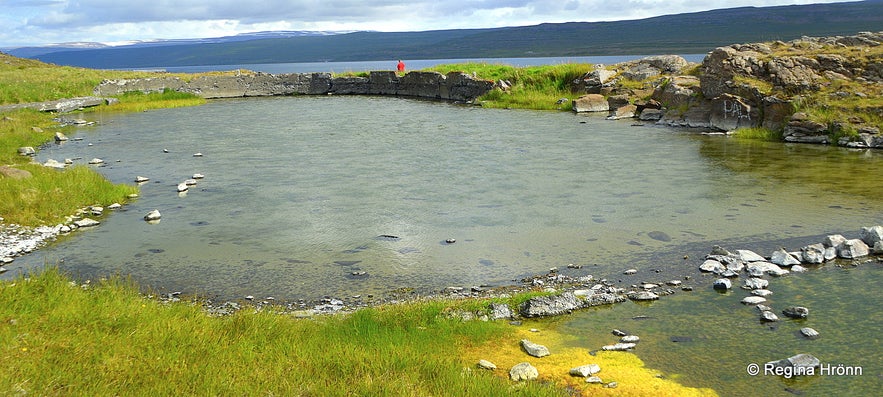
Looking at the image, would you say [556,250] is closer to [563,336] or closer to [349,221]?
[563,336]

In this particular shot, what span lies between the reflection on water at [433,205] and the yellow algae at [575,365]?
102 inches

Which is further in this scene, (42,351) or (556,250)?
(556,250)

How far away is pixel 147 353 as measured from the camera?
693 cm

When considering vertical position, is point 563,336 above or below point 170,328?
below

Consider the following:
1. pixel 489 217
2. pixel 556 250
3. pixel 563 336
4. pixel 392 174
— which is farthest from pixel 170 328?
pixel 392 174

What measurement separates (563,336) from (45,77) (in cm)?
6623

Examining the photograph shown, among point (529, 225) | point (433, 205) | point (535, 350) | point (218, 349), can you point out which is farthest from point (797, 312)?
point (433, 205)

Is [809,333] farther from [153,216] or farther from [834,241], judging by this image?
[153,216]

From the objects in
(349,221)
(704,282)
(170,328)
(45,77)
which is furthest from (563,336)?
(45,77)

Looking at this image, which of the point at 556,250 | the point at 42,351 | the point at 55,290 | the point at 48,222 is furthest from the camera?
the point at 48,222

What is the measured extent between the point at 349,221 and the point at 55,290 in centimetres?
774

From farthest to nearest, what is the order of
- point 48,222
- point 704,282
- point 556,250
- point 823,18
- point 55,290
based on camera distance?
point 823,18 < point 48,222 < point 556,250 < point 704,282 < point 55,290

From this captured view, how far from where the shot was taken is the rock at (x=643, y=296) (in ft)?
33.9

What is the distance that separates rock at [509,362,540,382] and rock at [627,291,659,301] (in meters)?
3.22
